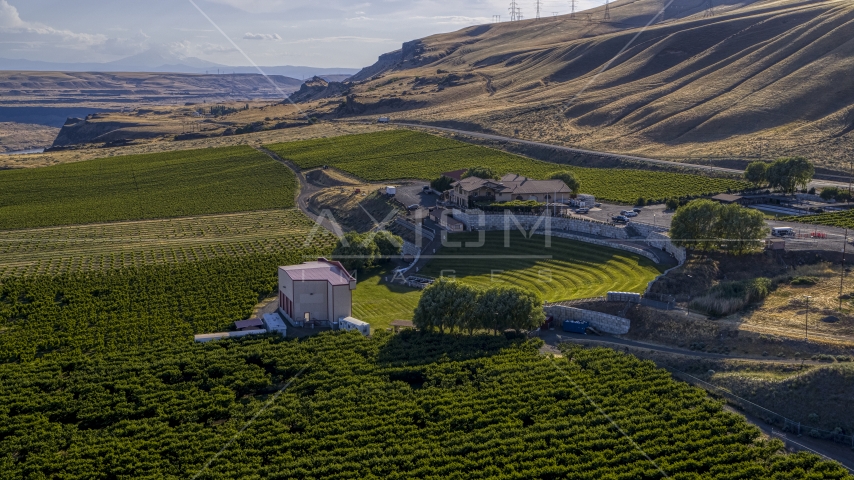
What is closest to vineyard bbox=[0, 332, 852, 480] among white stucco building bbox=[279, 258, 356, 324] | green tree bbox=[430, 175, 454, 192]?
white stucco building bbox=[279, 258, 356, 324]

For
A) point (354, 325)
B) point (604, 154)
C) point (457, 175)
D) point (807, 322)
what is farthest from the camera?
point (604, 154)

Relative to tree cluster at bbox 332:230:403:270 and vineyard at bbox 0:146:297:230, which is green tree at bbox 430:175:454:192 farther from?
vineyard at bbox 0:146:297:230

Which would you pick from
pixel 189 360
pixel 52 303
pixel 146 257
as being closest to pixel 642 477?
pixel 189 360

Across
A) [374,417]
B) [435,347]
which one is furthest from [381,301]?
[374,417]

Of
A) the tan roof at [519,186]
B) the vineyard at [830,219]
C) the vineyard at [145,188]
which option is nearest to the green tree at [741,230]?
the vineyard at [830,219]

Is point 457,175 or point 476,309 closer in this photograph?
point 476,309

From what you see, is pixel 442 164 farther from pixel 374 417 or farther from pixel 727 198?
pixel 374 417

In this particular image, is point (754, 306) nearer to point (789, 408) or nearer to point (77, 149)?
point (789, 408)

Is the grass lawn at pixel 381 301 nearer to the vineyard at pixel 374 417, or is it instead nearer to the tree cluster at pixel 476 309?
the tree cluster at pixel 476 309
